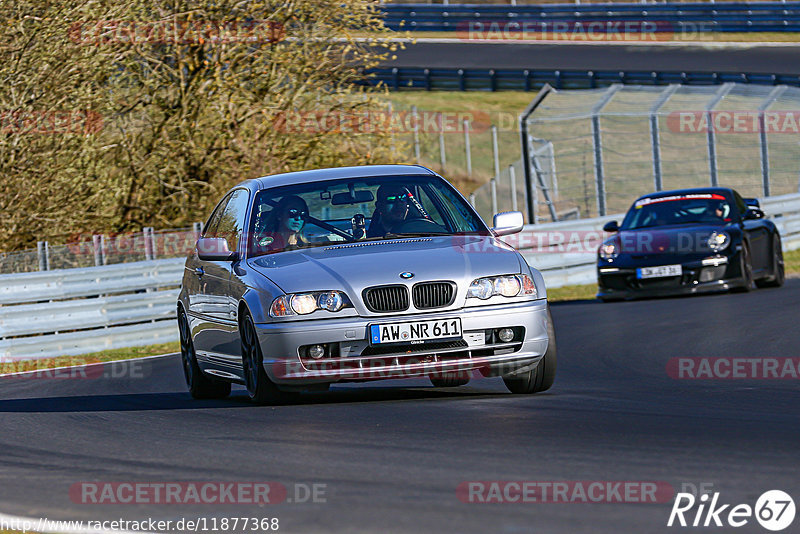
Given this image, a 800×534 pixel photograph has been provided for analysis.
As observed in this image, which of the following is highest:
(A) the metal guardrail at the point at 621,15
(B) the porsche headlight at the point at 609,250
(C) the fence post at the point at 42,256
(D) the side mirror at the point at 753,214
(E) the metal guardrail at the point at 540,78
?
(A) the metal guardrail at the point at 621,15

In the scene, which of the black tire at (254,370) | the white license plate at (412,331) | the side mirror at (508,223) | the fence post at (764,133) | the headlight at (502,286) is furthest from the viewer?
the fence post at (764,133)

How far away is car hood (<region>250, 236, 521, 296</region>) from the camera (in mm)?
8328

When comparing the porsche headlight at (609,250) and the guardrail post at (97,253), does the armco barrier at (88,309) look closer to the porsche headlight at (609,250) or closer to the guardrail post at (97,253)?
the guardrail post at (97,253)

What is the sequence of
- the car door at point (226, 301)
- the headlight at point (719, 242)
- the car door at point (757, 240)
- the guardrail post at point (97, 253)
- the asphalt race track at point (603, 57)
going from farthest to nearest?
the asphalt race track at point (603, 57) < the car door at point (757, 240) < the guardrail post at point (97, 253) < the headlight at point (719, 242) < the car door at point (226, 301)

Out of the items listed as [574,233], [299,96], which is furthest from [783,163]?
[299,96]

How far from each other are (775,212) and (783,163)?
251 inches

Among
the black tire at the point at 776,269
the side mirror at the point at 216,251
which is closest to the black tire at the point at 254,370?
the side mirror at the point at 216,251

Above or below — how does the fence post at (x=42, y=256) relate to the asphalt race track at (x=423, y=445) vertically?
below

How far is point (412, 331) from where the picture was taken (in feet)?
27.2

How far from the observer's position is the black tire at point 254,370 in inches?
341

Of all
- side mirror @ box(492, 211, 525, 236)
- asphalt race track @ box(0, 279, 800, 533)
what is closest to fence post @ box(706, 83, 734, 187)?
asphalt race track @ box(0, 279, 800, 533)

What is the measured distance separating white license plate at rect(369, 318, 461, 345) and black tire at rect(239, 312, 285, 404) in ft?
2.52

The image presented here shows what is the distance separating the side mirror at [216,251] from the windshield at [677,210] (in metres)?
10.2

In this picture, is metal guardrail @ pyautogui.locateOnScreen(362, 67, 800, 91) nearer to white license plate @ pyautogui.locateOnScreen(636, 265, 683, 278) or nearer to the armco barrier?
white license plate @ pyautogui.locateOnScreen(636, 265, 683, 278)
